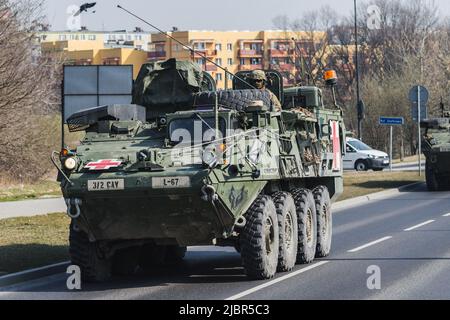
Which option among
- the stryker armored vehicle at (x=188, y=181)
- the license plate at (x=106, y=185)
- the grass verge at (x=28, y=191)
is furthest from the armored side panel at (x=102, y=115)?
the grass verge at (x=28, y=191)

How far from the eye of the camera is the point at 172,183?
40.0 feet

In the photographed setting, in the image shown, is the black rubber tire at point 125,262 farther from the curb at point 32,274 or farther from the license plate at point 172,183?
the license plate at point 172,183

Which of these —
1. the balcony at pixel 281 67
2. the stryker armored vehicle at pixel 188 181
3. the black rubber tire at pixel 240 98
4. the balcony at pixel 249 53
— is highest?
the balcony at pixel 249 53

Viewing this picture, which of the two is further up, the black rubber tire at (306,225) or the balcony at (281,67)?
the balcony at (281,67)

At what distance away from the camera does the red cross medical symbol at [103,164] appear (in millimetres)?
12594

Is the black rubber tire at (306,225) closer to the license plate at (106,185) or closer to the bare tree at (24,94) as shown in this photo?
the license plate at (106,185)

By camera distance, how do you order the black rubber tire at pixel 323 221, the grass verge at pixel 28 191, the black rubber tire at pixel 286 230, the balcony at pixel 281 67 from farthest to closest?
the balcony at pixel 281 67
the grass verge at pixel 28 191
the black rubber tire at pixel 323 221
the black rubber tire at pixel 286 230

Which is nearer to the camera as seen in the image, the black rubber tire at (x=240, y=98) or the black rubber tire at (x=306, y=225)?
the black rubber tire at (x=240, y=98)

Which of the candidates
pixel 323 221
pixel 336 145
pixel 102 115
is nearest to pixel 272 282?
pixel 102 115

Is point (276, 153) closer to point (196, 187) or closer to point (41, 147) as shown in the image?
point (196, 187)

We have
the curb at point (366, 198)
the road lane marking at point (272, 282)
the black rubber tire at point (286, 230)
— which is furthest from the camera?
the curb at point (366, 198)

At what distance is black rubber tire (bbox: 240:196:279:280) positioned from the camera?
41.9 feet

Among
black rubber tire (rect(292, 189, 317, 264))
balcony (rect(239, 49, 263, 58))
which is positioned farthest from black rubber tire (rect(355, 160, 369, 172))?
balcony (rect(239, 49, 263, 58))

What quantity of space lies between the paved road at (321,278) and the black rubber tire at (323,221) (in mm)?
210
